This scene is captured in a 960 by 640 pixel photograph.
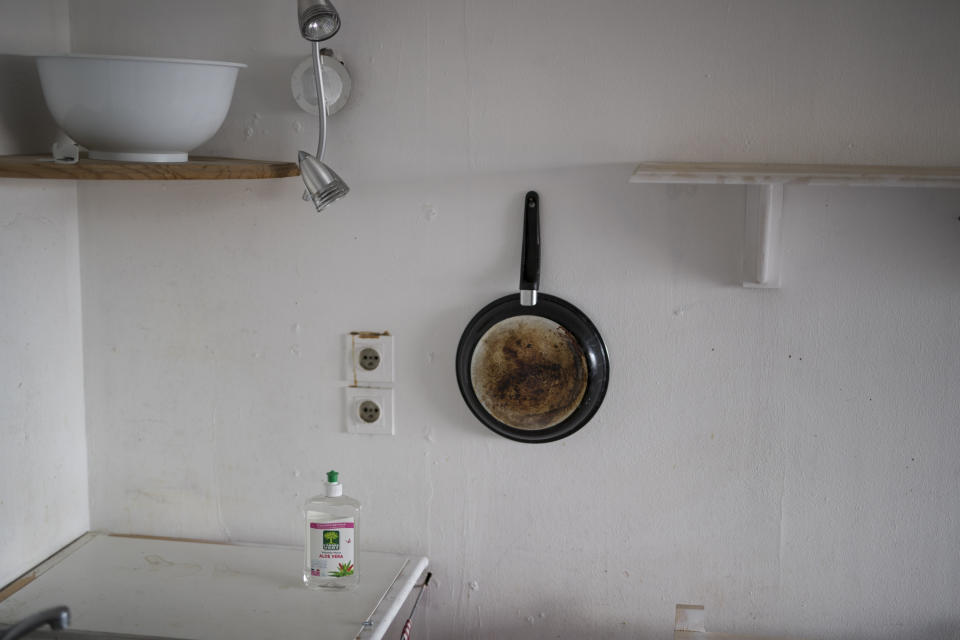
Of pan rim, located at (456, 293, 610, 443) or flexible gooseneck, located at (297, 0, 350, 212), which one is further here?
pan rim, located at (456, 293, 610, 443)

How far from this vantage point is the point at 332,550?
4.94ft

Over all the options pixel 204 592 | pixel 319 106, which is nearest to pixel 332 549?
pixel 204 592

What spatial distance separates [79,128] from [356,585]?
2.66ft

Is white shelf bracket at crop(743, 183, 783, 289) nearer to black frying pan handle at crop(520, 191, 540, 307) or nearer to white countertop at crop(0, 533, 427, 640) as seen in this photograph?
black frying pan handle at crop(520, 191, 540, 307)

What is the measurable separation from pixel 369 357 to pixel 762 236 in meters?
0.68

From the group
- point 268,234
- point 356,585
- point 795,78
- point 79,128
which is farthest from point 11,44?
point 795,78

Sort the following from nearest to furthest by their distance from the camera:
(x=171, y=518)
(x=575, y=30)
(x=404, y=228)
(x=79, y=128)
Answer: (x=79, y=128) → (x=575, y=30) → (x=404, y=228) → (x=171, y=518)

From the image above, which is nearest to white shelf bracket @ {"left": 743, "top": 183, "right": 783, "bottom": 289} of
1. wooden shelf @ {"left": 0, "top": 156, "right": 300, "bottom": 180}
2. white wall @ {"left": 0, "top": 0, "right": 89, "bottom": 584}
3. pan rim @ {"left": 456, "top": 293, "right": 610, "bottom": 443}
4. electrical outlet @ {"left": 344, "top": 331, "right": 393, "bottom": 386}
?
pan rim @ {"left": 456, "top": 293, "right": 610, "bottom": 443}

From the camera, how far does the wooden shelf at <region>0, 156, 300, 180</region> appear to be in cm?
130

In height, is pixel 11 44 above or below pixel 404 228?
above

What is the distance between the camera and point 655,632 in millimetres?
1606

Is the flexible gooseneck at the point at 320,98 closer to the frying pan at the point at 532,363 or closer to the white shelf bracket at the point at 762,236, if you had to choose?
the frying pan at the point at 532,363

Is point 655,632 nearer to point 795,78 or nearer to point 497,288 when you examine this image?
point 497,288

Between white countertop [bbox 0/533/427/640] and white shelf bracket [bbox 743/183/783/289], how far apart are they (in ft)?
2.42
